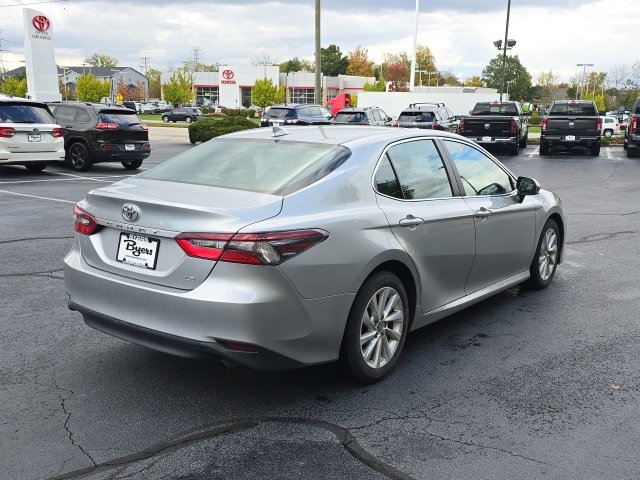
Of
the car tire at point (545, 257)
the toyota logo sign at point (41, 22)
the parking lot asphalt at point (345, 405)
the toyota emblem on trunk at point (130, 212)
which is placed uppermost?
the toyota logo sign at point (41, 22)

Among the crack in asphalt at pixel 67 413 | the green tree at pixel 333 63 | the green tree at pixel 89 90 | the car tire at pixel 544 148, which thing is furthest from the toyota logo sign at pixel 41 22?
Answer: the green tree at pixel 333 63

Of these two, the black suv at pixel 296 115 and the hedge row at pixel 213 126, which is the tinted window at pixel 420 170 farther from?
the hedge row at pixel 213 126

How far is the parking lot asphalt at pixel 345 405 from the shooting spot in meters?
3.32

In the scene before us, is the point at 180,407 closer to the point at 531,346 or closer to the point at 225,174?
the point at 225,174

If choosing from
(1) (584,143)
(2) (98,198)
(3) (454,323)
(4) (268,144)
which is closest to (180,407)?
(2) (98,198)

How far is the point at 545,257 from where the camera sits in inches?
259

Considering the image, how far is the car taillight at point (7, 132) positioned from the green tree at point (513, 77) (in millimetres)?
122301

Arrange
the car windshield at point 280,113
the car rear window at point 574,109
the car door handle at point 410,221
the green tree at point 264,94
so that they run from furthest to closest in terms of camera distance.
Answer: the green tree at point 264,94, the car windshield at point 280,113, the car rear window at point 574,109, the car door handle at point 410,221

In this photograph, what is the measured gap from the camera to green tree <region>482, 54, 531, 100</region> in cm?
12924

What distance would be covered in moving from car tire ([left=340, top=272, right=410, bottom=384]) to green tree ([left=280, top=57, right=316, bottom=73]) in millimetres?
141297

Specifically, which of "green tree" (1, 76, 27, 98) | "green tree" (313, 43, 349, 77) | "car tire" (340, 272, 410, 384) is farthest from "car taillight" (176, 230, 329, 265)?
"green tree" (313, 43, 349, 77)

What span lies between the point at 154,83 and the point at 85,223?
15484cm

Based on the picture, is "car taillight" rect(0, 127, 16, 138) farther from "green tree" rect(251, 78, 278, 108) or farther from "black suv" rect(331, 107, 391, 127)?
"green tree" rect(251, 78, 278, 108)

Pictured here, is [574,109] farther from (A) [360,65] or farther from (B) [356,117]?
(A) [360,65]
